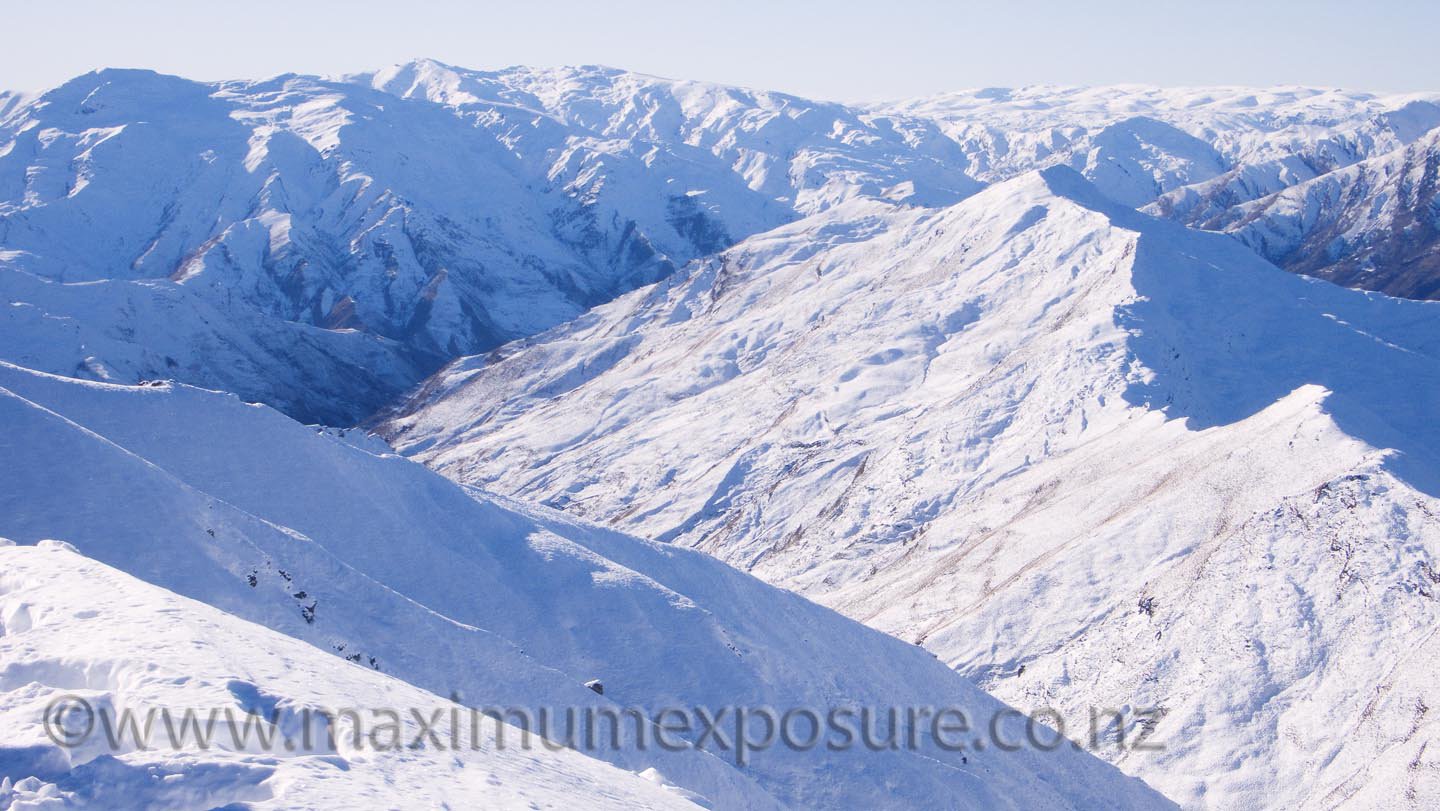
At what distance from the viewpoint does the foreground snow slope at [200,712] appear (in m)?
15.0

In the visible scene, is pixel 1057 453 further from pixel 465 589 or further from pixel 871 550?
pixel 465 589

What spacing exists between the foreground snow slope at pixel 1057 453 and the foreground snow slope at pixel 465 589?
11003 millimetres

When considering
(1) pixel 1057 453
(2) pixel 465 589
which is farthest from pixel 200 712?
(1) pixel 1057 453

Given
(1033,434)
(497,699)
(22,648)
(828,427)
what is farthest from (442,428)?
(22,648)

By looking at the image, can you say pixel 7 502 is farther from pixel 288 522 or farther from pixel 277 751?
pixel 277 751

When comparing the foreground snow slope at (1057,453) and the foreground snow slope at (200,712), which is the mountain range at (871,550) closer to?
the foreground snow slope at (200,712)

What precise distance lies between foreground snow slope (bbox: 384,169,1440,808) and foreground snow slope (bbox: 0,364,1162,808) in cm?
1100

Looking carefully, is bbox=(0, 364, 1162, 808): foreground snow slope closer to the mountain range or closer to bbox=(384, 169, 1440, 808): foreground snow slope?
Answer: the mountain range

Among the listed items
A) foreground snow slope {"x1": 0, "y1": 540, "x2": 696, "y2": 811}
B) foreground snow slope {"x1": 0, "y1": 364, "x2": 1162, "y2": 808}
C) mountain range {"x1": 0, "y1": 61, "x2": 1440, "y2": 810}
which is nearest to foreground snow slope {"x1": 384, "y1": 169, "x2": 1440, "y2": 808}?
mountain range {"x1": 0, "y1": 61, "x2": 1440, "y2": 810}

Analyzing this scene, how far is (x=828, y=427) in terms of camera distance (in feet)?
337

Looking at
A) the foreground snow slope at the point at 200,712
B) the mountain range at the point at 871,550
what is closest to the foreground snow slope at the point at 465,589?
the mountain range at the point at 871,550

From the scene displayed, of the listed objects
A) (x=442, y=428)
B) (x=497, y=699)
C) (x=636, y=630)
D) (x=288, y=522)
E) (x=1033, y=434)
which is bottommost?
(x=442, y=428)

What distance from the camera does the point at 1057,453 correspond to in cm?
8000

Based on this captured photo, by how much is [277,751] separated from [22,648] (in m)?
5.37
